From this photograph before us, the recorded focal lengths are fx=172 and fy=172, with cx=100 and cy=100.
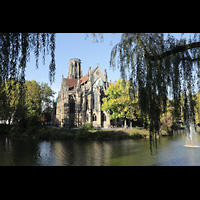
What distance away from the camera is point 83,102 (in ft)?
131

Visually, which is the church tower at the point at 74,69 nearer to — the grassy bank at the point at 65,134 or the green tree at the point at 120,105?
the green tree at the point at 120,105

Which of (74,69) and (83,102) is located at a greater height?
(74,69)

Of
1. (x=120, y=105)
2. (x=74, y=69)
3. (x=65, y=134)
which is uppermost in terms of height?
(x=74, y=69)

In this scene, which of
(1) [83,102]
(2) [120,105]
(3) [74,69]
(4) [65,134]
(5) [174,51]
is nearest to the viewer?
(5) [174,51]

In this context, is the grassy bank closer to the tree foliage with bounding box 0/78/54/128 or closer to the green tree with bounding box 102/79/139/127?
the tree foliage with bounding box 0/78/54/128

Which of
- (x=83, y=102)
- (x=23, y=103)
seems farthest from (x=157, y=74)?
(x=83, y=102)

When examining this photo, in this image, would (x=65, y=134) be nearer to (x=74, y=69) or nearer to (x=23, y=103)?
(x=23, y=103)

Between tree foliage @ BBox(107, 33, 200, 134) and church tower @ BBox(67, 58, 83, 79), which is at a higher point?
church tower @ BBox(67, 58, 83, 79)

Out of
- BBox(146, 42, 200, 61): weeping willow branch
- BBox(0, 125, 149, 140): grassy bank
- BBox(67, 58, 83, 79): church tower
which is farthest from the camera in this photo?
BBox(67, 58, 83, 79): church tower

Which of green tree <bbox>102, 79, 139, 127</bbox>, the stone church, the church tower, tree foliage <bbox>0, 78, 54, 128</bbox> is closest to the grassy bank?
tree foliage <bbox>0, 78, 54, 128</bbox>

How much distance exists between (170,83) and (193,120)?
3.05 feet

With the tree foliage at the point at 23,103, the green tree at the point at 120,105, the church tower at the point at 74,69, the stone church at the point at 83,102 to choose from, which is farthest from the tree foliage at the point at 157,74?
the church tower at the point at 74,69

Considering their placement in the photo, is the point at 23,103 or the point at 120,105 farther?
the point at 120,105

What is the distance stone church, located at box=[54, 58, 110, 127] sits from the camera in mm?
35906
